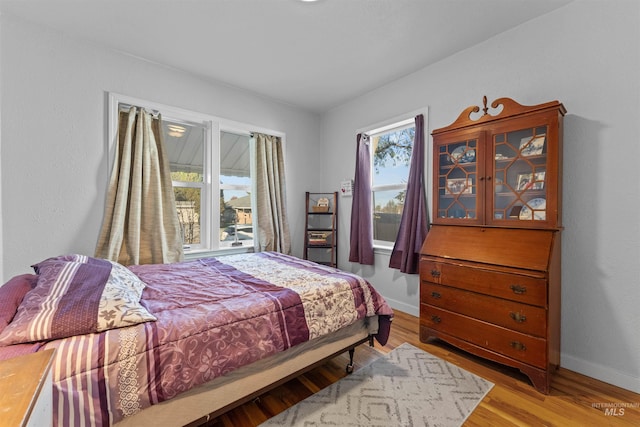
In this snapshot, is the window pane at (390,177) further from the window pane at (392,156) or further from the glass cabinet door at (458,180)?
the glass cabinet door at (458,180)

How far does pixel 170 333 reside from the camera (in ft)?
3.98

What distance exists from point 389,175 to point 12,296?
3254 millimetres

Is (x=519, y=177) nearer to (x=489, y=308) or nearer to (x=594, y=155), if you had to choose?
(x=594, y=155)

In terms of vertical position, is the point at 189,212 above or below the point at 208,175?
below

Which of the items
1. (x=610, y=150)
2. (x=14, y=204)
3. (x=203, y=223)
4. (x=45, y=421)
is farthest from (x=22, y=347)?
(x=610, y=150)

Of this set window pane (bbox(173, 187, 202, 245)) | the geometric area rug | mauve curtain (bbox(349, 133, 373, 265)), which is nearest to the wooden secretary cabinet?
the geometric area rug

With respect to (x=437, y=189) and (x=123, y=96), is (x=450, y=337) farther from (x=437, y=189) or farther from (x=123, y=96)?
(x=123, y=96)

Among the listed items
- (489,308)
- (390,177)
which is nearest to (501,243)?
(489,308)

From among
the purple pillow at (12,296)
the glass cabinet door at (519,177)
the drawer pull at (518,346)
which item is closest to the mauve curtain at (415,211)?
the glass cabinet door at (519,177)

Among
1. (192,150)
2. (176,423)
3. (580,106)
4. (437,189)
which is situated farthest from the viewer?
(192,150)

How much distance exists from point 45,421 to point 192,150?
288 cm

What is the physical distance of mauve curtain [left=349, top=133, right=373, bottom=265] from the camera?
3.43 meters

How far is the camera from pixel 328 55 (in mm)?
2617

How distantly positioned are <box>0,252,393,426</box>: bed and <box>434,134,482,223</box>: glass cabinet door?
3.49ft
